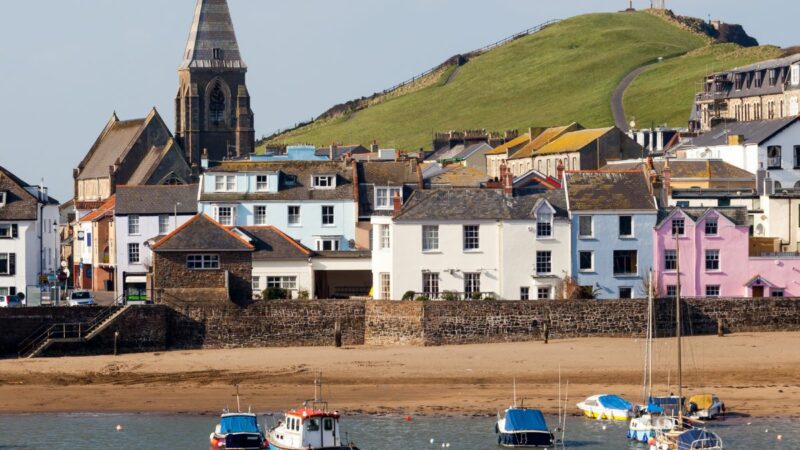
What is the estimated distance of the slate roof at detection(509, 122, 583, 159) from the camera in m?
125

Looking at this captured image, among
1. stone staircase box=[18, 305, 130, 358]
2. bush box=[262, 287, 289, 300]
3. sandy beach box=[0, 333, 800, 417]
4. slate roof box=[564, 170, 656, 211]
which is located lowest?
sandy beach box=[0, 333, 800, 417]

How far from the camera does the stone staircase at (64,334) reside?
229 feet

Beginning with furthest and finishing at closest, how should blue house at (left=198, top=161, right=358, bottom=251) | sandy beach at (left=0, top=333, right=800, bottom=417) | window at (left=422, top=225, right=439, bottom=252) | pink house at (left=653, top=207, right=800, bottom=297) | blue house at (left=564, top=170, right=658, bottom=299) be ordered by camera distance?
1. blue house at (left=198, top=161, right=358, bottom=251)
2. pink house at (left=653, top=207, right=800, bottom=297)
3. blue house at (left=564, top=170, right=658, bottom=299)
4. window at (left=422, top=225, right=439, bottom=252)
5. sandy beach at (left=0, top=333, right=800, bottom=417)

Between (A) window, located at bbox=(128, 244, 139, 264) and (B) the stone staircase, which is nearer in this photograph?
(B) the stone staircase

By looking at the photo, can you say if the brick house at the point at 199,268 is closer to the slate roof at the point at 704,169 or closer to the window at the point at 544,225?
the window at the point at 544,225

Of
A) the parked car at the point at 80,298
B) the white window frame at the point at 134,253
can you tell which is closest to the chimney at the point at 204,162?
the white window frame at the point at 134,253

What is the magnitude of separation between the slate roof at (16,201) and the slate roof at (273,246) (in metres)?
9.33

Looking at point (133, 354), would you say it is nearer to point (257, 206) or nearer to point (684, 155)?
point (257, 206)

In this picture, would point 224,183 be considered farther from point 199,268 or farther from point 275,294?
point 199,268

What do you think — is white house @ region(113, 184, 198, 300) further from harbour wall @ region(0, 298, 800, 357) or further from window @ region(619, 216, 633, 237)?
window @ region(619, 216, 633, 237)

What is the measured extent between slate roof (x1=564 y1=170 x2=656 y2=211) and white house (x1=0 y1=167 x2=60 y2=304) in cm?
2249

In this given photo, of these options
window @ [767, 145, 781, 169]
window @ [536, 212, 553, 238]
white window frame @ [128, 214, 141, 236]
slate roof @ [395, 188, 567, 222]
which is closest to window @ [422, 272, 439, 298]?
slate roof @ [395, 188, 567, 222]

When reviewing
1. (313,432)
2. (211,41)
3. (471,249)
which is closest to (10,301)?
(471,249)

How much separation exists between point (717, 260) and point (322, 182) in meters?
19.0
